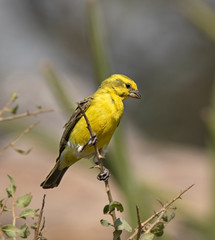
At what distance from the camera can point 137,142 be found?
13789 millimetres

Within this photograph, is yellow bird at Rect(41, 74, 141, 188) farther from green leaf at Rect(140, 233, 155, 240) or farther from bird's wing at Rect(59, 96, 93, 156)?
green leaf at Rect(140, 233, 155, 240)

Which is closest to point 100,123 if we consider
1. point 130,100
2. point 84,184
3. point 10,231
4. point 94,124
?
point 94,124

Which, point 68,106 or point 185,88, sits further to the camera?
point 185,88

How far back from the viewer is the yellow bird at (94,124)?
3.13 metres

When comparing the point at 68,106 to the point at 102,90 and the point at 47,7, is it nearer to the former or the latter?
the point at 102,90

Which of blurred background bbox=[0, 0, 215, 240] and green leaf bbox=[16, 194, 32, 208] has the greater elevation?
blurred background bbox=[0, 0, 215, 240]

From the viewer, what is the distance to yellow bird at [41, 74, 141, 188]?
10.3 ft

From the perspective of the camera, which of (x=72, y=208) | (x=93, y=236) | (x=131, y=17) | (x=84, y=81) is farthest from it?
(x=131, y=17)

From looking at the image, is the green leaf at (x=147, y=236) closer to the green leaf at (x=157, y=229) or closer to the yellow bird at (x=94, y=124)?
the green leaf at (x=157, y=229)

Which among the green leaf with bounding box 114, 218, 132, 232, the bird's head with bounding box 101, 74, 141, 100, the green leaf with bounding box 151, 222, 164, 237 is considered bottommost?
the green leaf with bounding box 114, 218, 132, 232

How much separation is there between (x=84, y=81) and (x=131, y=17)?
430 centimetres

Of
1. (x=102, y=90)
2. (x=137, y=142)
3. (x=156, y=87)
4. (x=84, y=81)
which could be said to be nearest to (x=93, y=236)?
(x=102, y=90)

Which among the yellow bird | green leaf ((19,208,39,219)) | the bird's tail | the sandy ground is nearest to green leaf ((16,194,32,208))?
green leaf ((19,208,39,219))

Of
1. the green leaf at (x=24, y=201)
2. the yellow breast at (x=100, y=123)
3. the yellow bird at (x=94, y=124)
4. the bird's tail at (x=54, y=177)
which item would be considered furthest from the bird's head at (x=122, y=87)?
the green leaf at (x=24, y=201)
